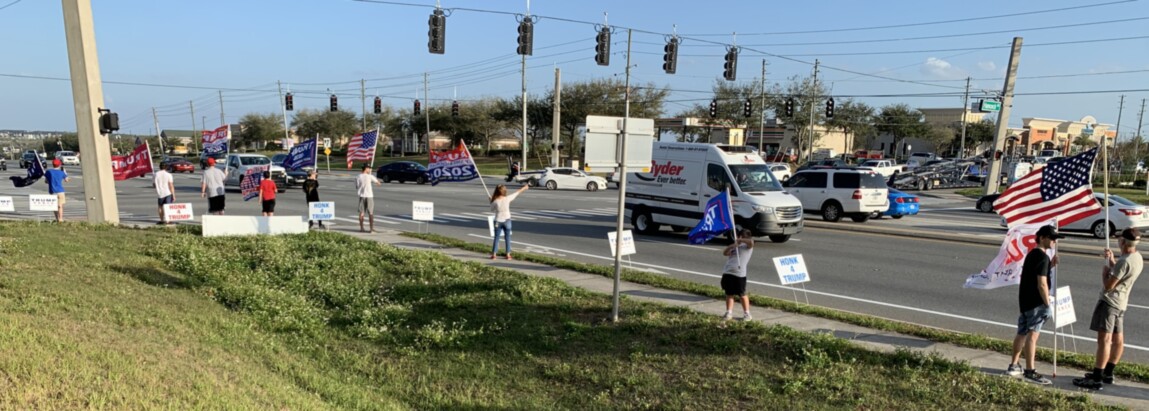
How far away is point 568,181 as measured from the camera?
137ft

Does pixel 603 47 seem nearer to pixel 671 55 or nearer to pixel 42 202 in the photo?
pixel 671 55

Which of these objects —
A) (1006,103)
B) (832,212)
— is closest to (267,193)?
(832,212)

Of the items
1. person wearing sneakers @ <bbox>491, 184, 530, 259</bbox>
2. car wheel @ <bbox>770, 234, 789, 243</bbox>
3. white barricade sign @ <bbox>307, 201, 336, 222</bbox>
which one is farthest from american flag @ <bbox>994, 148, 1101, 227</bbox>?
white barricade sign @ <bbox>307, 201, 336, 222</bbox>

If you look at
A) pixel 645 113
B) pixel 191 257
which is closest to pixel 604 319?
pixel 191 257

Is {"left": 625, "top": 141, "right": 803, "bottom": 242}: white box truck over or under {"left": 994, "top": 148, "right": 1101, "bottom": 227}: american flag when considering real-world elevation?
under

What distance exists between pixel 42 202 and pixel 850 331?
17359 millimetres

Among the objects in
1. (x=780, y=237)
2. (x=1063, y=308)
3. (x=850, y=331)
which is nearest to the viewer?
(x=1063, y=308)

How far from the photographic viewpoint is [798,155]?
76.9 metres

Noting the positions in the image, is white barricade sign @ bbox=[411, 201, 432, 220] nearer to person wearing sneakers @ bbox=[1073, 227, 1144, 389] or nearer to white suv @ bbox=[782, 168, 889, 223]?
white suv @ bbox=[782, 168, 889, 223]

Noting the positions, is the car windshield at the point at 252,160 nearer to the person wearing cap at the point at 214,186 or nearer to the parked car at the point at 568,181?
the parked car at the point at 568,181

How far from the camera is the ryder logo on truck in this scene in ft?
59.5

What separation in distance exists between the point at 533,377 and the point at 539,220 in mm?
15735

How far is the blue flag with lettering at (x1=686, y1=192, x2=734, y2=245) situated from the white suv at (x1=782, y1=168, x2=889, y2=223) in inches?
561

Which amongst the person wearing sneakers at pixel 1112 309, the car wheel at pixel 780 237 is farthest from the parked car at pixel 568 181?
the person wearing sneakers at pixel 1112 309
